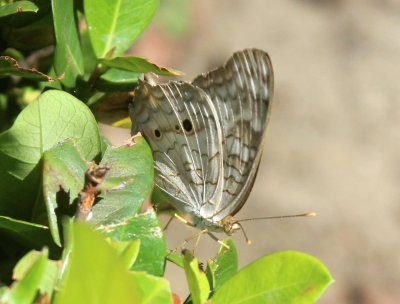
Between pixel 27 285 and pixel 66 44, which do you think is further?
pixel 66 44

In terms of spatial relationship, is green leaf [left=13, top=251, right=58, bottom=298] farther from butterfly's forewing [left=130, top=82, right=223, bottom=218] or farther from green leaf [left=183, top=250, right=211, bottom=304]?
butterfly's forewing [left=130, top=82, right=223, bottom=218]

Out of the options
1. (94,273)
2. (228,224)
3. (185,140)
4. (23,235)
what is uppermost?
(94,273)

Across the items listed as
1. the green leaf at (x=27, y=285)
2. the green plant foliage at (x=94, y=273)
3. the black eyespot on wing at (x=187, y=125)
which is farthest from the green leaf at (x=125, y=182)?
the black eyespot on wing at (x=187, y=125)

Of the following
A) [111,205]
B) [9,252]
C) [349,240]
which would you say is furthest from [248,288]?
[349,240]

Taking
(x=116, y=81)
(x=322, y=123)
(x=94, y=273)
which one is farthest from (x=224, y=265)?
(x=322, y=123)

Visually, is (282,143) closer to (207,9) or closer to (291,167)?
(291,167)

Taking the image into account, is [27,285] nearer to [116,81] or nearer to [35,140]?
[35,140]
